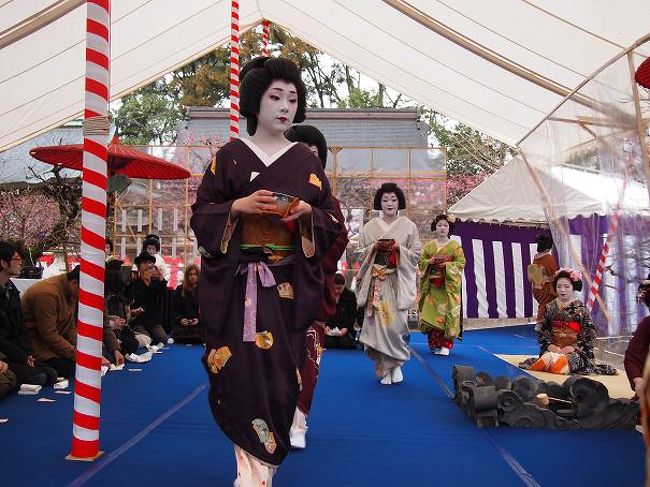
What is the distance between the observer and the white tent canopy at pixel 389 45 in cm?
602

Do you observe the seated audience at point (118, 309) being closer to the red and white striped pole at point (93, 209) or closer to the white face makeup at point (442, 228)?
the red and white striped pole at point (93, 209)

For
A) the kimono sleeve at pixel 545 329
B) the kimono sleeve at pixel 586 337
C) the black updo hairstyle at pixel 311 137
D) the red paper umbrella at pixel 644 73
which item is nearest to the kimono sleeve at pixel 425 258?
the kimono sleeve at pixel 545 329

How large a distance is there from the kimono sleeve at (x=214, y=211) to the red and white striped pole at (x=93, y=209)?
37.2 inches

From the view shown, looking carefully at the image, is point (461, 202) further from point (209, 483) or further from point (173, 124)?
point (173, 124)

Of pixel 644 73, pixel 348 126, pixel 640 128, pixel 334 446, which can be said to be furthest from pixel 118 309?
pixel 348 126

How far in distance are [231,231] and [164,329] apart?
7239mm

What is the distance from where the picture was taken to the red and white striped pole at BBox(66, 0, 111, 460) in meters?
3.49

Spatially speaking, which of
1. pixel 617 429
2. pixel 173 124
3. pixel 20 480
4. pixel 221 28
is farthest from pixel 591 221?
pixel 173 124

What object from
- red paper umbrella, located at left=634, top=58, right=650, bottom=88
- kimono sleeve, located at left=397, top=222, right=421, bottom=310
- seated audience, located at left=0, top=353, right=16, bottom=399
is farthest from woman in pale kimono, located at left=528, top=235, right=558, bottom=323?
seated audience, located at left=0, top=353, right=16, bottom=399

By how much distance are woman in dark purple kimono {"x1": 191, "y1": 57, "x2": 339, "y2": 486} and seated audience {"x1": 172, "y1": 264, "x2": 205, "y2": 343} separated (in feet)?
20.7

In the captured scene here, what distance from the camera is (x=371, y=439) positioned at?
4035mm

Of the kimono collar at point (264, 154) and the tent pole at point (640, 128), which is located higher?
the tent pole at point (640, 128)

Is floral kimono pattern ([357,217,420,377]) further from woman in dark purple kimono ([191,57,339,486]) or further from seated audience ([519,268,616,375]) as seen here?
woman in dark purple kimono ([191,57,339,486])

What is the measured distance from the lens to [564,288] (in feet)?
22.9
